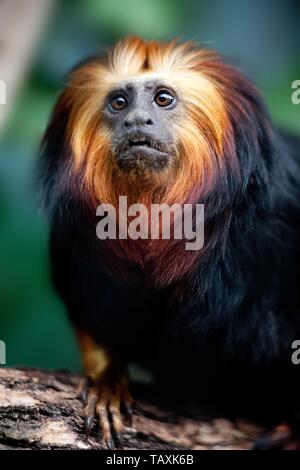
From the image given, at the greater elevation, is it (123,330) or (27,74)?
(27,74)

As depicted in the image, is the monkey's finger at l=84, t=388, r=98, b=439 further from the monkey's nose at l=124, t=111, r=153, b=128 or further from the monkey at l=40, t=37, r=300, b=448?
→ the monkey's nose at l=124, t=111, r=153, b=128

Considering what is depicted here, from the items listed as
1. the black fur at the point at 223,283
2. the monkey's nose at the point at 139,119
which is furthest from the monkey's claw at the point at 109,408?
the monkey's nose at the point at 139,119

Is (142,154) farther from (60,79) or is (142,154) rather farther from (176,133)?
(60,79)

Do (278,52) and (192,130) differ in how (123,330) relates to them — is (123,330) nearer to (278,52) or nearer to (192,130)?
(192,130)

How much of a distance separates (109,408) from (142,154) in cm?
64

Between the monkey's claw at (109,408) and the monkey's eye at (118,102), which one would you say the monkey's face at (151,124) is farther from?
the monkey's claw at (109,408)

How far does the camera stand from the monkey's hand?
156cm

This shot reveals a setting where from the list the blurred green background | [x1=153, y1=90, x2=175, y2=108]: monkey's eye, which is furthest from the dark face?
the blurred green background

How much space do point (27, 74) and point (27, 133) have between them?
0.20 meters

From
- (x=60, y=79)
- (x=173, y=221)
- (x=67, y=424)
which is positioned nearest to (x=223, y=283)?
(x=173, y=221)

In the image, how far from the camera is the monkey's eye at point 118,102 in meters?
1.52

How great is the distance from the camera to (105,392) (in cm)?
165

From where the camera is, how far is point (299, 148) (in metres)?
1.86
